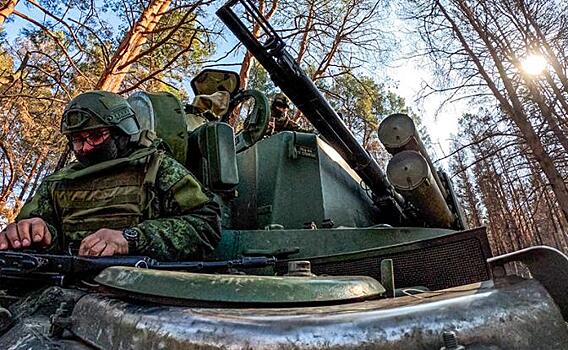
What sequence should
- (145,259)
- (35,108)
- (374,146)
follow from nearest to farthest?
(145,259)
(35,108)
(374,146)

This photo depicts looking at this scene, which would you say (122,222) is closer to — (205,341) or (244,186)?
(244,186)

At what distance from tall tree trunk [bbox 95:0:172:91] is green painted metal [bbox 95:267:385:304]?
23.2 feet

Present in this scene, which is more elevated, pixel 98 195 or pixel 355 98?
pixel 355 98

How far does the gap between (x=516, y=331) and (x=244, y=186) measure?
2673mm

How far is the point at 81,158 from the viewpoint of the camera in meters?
2.60

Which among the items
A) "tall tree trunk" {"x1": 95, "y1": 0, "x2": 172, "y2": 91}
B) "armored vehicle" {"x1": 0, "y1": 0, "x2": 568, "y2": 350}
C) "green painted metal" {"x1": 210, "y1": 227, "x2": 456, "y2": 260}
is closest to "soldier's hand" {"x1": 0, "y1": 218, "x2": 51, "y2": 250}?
"armored vehicle" {"x1": 0, "y1": 0, "x2": 568, "y2": 350}

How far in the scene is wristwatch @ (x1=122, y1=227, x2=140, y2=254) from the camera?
2.11m

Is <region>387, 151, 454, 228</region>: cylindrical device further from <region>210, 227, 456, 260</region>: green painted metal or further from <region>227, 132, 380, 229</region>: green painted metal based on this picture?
<region>210, 227, 456, 260</region>: green painted metal

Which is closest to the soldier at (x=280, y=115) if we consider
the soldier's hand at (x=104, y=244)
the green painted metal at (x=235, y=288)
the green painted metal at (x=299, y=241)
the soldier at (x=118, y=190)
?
the green painted metal at (x=299, y=241)

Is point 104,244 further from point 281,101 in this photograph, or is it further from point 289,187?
point 281,101

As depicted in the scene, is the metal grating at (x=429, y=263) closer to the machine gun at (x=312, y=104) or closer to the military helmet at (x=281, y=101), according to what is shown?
the machine gun at (x=312, y=104)

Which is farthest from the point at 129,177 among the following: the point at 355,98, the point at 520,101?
the point at 355,98

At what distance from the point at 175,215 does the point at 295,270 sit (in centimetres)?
115

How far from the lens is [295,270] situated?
1.56m
